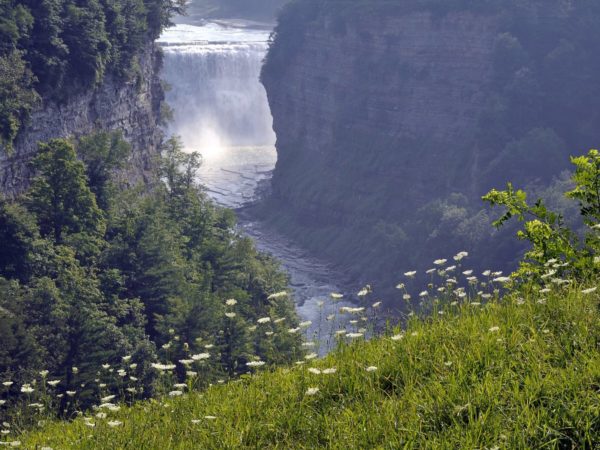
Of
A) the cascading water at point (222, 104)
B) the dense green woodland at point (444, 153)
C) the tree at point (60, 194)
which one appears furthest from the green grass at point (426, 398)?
the cascading water at point (222, 104)

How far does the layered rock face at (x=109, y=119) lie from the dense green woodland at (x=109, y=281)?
110 centimetres

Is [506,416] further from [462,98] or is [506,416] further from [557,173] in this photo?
[462,98]

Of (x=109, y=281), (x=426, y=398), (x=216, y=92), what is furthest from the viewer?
(x=216, y=92)

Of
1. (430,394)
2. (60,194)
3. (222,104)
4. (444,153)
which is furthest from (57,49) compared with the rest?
(222,104)

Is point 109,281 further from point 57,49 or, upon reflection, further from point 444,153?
point 444,153

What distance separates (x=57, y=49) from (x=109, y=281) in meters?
13.8

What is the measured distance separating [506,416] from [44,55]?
42206 mm


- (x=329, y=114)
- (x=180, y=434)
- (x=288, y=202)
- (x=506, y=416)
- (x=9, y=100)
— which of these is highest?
(x=506, y=416)

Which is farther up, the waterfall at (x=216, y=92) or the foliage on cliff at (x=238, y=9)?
the foliage on cliff at (x=238, y=9)

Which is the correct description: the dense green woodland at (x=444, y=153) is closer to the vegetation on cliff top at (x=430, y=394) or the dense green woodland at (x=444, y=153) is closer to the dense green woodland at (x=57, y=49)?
the dense green woodland at (x=57, y=49)

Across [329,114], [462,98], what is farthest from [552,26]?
[329,114]

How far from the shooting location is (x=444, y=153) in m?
91.2

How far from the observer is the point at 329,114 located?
344 feet

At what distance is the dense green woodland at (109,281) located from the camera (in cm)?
3112
